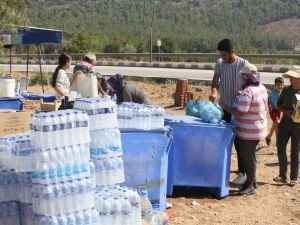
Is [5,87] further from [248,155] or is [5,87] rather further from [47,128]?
[47,128]

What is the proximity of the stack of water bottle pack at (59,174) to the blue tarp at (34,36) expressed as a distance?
13.4 m

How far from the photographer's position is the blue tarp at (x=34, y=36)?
58.2 feet

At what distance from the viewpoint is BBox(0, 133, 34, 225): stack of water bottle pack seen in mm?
4742

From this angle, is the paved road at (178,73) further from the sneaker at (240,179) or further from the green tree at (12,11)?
the sneaker at (240,179)

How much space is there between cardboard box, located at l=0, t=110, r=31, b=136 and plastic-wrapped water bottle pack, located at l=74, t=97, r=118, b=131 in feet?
5.83

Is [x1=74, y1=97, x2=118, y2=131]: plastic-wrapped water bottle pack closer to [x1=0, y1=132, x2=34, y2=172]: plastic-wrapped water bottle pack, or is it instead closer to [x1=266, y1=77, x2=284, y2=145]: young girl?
[x1=0, y1=132, x2=34, y2=172]: plastic-wrapped water bottle pack

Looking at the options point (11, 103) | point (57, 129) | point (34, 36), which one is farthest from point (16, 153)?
point (34, 36)

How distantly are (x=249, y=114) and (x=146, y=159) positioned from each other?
1675mm

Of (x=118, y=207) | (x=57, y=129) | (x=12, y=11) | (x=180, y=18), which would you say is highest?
(x=180, y=18)

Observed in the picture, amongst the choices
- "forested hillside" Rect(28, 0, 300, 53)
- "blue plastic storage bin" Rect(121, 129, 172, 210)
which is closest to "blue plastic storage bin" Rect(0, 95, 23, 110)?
"blue plastic storage bin" Rect(121, 129, 172, 210)

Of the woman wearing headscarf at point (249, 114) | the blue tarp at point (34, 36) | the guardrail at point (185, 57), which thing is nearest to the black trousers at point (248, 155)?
the woman wearing headscarf at point (249, 114)

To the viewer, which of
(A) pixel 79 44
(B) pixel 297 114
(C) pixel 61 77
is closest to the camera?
(B) pixel 297 114

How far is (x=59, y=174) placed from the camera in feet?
14.8

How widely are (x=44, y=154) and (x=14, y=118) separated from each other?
8.31 ft
